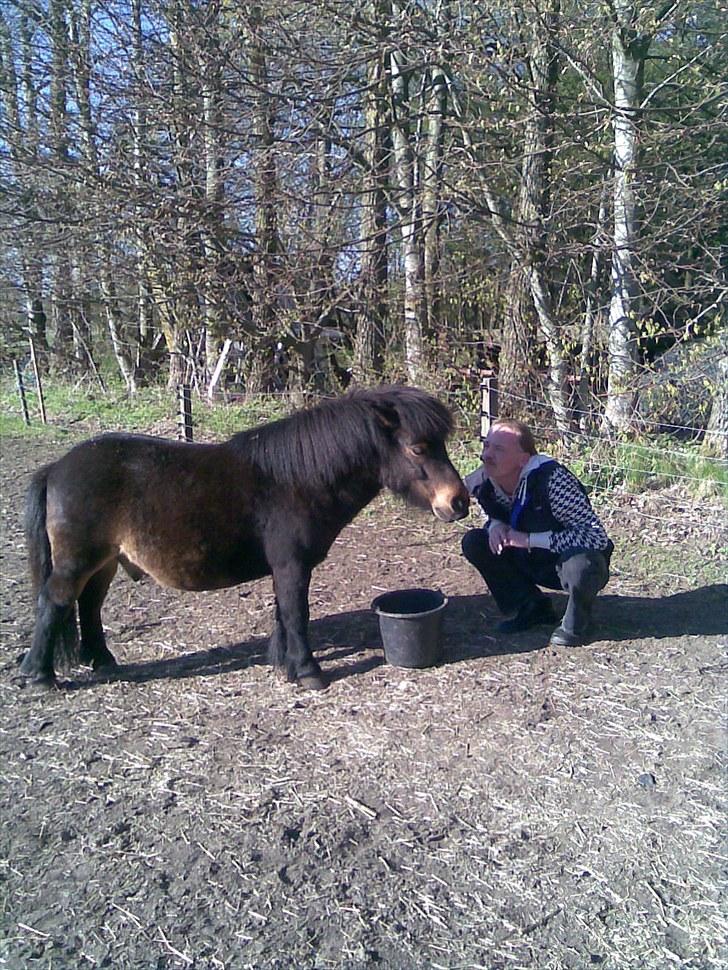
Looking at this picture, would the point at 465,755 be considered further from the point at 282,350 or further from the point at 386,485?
the point at 282,350

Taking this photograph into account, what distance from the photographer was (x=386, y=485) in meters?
3.85

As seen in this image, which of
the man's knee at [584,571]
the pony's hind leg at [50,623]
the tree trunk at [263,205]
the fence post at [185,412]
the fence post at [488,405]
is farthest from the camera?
the fence post at [185,412]

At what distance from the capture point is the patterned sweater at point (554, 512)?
159 inches

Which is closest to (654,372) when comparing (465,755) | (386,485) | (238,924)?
(386,485)

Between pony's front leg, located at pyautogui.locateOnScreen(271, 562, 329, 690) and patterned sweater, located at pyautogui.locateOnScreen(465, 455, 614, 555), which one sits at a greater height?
patterned sweater, located at pyautogui.locateOnScreen(465, 455, 614, 555)

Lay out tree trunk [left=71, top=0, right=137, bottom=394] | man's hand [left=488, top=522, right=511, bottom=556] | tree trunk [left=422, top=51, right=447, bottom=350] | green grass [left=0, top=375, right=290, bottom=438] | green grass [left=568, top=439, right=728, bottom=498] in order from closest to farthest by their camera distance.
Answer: man's hand [left=488, top=522, right=511, bottom=556] → green grass [left=568, top=439, right=728, bottom=498] → tree trunk [left=422, top=51, right=447, bottom=350] → tree trunk [left=71, top=0, right=137, bottom=394] → green grass [left=0, top=375, right=290, bottom=438]

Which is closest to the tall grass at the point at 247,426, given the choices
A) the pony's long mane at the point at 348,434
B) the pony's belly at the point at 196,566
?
the pony's long mane at the point at 348,434

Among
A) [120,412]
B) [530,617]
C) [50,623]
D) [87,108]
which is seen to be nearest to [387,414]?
[530,617]

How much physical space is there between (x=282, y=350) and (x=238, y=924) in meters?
8.98

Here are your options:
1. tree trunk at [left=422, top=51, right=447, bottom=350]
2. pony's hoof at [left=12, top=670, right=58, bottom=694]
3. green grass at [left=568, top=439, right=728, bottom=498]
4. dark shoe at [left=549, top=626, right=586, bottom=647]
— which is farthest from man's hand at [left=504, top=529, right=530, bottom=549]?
tree trunk at [left=422, top=51, right=447, bottom=350]

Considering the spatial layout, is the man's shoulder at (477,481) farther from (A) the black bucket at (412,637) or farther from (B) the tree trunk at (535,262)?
(B) the tree trunk at (535,262)

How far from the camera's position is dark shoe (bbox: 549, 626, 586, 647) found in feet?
13.5

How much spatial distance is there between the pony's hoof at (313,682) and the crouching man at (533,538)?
122 centimetres

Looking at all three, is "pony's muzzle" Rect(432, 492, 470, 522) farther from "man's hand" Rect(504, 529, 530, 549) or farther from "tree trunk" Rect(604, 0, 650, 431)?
"tree trunk" Rect(604, 0, 650, 431)
